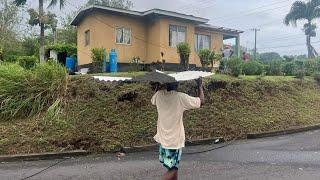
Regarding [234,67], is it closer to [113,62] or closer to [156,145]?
[113,62]

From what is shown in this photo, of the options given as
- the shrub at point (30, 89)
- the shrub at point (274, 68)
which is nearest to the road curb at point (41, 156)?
the shrub at point (30, 89)

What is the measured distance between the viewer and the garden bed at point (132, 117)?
1084 cm

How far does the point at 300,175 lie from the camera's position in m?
7.80

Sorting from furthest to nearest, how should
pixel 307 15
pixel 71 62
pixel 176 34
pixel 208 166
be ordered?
pixel 307 15
pixel 71 62
pixel 176 34
pixel 208 166

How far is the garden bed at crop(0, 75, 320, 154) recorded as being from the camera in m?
10.8

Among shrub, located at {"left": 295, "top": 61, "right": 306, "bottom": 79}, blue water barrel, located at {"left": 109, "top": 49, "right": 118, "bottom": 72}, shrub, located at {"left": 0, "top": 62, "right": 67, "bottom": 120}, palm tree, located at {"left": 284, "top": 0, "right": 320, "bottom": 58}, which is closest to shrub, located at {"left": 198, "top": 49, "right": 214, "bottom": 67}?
shrub, located at {"left": 295, "top": 61, "right": 306, "bottom": 79}

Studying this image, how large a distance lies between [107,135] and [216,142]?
114 inches

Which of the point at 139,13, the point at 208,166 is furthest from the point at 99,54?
the point at 208,166

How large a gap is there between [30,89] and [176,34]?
47.2ft

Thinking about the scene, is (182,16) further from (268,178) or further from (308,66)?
(268,178)

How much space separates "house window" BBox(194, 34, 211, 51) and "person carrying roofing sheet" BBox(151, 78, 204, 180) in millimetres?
21532

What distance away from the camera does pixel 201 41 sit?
2823 centimetres

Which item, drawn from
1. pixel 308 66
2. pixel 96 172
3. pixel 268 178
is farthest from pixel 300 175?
pixel 308 66

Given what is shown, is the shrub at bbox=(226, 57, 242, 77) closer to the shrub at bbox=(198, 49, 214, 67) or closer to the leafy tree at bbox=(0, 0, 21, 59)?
the shrub at bbox=(198, 49, 214, 67)
